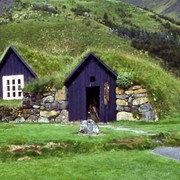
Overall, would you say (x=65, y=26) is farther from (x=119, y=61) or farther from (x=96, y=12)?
(x=119, y=61)

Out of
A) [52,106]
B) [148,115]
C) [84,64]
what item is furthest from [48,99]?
[148,115]

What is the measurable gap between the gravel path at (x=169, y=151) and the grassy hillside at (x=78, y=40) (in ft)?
39.0

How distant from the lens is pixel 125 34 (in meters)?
122

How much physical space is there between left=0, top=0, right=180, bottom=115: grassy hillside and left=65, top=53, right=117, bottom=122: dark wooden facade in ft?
2.71

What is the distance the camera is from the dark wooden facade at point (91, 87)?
37.8 metres

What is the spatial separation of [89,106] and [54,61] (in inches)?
432

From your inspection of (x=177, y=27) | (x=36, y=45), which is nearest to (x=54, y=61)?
(x=36, y=45)

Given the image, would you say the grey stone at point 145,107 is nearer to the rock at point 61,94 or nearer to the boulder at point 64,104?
the boulder at point 64,104

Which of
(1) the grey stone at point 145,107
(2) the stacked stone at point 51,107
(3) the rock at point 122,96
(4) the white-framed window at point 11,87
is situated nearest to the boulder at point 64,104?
(2) the stacked stone at point 51,107

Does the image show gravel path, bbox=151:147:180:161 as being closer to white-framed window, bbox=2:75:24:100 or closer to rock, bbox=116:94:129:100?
rock, bbox=116:94:129:100

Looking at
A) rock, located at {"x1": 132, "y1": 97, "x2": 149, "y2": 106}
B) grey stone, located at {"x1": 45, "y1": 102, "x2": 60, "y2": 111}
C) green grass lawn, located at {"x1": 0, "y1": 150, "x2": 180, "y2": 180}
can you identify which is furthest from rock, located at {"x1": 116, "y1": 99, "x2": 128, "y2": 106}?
green grass lawn, located at {"x1": 0, "y1": 150, "x2": 180, "y2": 180}

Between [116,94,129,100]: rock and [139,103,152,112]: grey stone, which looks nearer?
[139,103,152,112]: grey stone

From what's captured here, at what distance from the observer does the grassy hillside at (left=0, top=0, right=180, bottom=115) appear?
130 feet

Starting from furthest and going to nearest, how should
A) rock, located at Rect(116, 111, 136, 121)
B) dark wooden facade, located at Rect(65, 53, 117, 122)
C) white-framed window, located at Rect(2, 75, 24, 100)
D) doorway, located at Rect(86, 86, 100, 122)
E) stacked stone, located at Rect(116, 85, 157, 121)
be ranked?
white-framed window, located at Rect(2, 75, 24, 100) < doorway, located at Rect(86, 86, 100, 122) < dark wooden facade, located at Rect(65, 53, 117, 122) < rock, located at Rect(116, 111, 136, 121) < stacked stone, located at Rect(116, 85, 157, 121)
